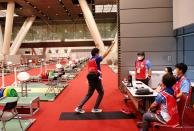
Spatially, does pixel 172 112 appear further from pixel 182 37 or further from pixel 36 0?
pixel 36 0

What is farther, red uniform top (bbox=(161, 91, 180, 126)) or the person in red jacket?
the person in red jacket

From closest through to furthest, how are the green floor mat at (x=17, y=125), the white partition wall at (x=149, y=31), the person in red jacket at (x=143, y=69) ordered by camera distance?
1. the green floor mat at (x=17, y=125)
2. the person in red jacket at (x=143, y=69)
3. the white partition wall at (x=149, y=31)

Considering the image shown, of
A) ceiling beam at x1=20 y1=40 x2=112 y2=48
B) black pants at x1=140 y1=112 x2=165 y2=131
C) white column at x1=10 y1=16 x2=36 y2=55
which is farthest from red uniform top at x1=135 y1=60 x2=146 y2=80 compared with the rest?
ceiling beam at x1=20 y1=40 x2=112 y2=48

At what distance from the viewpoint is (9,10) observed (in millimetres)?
25531

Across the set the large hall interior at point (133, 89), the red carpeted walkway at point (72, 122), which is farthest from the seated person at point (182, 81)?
the red carpeted walkway at point (72, 122)

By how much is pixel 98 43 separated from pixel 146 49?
53.2ft

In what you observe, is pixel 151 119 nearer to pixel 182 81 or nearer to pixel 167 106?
pixel 167 106

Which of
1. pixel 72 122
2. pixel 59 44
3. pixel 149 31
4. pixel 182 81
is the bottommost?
pixel 72 122

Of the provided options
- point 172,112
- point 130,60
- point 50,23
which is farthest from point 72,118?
point 50,23

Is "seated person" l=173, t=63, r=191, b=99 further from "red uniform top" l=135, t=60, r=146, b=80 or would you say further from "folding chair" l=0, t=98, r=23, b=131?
"folding chair" l=0, t=98, r=23, b=131

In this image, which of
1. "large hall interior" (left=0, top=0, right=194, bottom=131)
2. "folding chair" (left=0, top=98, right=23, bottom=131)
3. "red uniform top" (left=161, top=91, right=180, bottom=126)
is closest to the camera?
"red uniform top" (left=161, top=91, right=180, bottom=126)

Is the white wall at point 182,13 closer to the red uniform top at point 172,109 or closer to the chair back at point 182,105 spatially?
the chair back at point 182,105

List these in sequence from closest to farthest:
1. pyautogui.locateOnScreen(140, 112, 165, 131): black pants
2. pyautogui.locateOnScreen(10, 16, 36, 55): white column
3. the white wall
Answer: pyautogui.locateOnScreen(140, 112, 165, 131): black pants
the white wall
pyautogui.locateOnScreen(10, 16, 36, 55): white column

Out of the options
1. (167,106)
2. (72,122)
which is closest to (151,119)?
(167,106)
